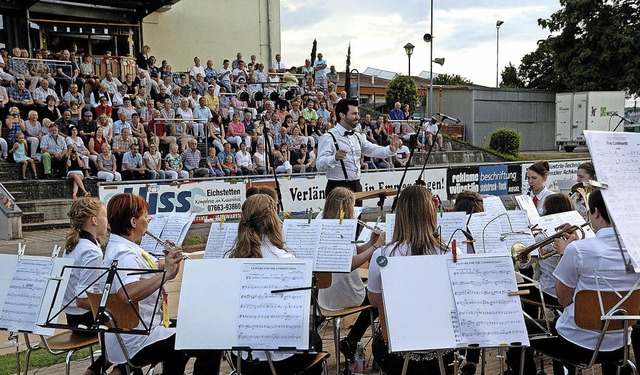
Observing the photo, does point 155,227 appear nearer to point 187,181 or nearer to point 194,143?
point 187,181

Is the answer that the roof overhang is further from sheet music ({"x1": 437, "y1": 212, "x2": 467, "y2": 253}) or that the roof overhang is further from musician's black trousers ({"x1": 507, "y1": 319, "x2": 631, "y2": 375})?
musician's black trousers ({"x1": 507, "y1": 319, "x2": 631, "y2": 375})

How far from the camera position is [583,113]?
103 ft

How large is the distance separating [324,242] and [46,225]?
410 inches

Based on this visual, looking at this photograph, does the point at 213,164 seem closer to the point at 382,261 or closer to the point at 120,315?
the point at 120,315

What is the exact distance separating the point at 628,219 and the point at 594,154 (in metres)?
0.35

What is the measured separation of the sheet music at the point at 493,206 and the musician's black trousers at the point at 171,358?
259cm

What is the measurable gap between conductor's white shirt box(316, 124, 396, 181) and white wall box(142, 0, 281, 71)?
56.8ft

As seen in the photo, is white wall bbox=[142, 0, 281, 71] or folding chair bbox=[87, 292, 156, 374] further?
white wall bbox=[142, 0, 281, 71]

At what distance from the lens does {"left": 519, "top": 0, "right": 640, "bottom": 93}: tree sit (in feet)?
107

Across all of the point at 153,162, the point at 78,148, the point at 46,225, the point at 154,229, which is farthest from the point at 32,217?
the point at 154,229

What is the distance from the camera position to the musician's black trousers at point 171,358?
4.11 m

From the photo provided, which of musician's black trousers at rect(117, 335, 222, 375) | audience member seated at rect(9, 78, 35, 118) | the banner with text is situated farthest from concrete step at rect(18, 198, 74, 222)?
musician's black trousers at rect(117, 335, 222, 375)

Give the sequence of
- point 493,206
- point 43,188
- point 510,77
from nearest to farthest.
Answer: point 493,206 < point 43,188 < point 510,77

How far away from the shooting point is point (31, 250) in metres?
11.1
